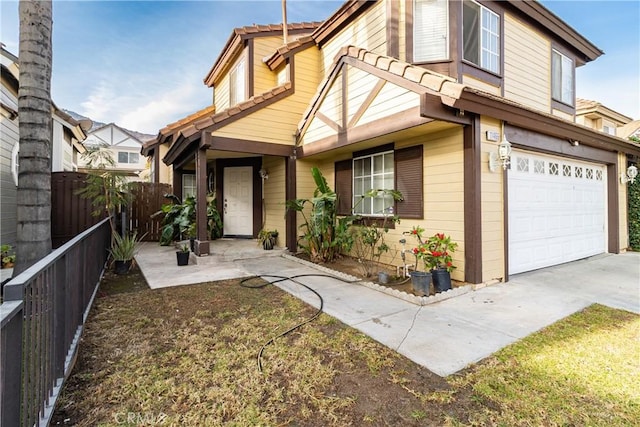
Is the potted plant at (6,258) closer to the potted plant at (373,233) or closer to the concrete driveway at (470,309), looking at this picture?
the concrete driveway at (470,309)

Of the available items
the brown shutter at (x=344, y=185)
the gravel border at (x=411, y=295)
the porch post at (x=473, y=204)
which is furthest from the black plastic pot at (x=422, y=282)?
the brown shutter at (x=344, y=185)

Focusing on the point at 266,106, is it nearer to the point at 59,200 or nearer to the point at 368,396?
the point at 59,200

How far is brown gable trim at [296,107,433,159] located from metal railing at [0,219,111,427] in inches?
184

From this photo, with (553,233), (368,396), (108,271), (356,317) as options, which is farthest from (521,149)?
(108,271)

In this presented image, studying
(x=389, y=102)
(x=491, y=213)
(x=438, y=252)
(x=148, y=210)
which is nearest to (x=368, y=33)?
(x=389, y=102)

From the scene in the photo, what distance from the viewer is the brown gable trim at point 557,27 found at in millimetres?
7656

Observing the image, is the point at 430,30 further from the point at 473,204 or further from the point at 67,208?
the point at 67,208

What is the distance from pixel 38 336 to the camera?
176cm

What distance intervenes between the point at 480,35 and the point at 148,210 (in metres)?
11.5

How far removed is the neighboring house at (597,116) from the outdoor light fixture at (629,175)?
612 centimetres

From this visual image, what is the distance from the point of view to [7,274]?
5531mm

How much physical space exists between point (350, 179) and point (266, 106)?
2874 mm

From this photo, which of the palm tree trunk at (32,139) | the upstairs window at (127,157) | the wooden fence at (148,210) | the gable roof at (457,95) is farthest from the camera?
the upstairs window at (127,157)

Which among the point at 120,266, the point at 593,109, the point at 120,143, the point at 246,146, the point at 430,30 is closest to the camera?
the point at 120,266
